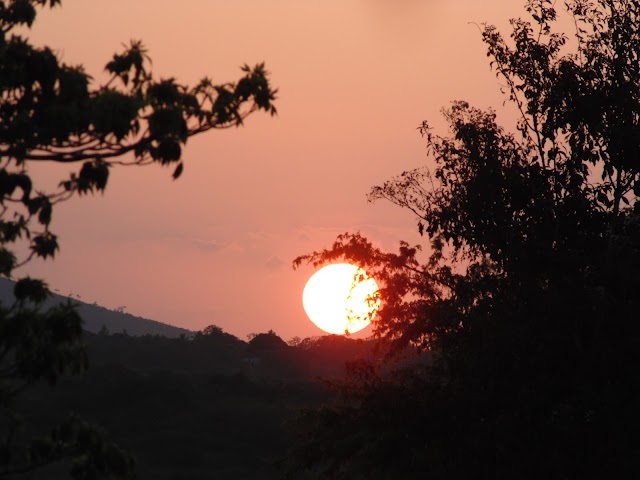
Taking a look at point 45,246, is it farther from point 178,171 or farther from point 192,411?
point 192,411

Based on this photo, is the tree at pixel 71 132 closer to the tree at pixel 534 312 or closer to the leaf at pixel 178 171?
the leaf at pixel 178 171

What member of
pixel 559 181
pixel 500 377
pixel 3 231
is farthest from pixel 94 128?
pixel 559 181

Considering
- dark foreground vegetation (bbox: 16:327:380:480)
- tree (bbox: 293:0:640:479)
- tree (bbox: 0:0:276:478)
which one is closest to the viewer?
tree (bbox: 0:0:276:478)

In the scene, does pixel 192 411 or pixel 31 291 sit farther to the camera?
pixel 192 411

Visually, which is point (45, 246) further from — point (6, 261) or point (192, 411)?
point (192, 411)

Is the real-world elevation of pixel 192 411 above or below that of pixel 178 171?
below

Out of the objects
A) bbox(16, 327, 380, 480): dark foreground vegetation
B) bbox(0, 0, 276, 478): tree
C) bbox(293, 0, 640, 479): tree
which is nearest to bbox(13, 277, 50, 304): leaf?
bbox(0, 0, 276, 478): tree

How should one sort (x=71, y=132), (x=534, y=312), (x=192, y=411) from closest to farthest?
1. (x=71, y=132)
2. (x=534, y=312)
3. (x=192, y=411)

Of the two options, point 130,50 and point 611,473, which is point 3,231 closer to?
point 130,50

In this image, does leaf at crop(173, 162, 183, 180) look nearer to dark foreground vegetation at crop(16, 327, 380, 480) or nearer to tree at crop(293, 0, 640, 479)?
tree at crop(293, 0, 640, 479)

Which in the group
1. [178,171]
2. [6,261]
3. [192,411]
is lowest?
[192,411]

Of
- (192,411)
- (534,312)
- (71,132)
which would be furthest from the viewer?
(192,411)

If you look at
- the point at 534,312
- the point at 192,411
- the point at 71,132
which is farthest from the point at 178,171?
the point at 192,411

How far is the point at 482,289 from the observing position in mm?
26656
